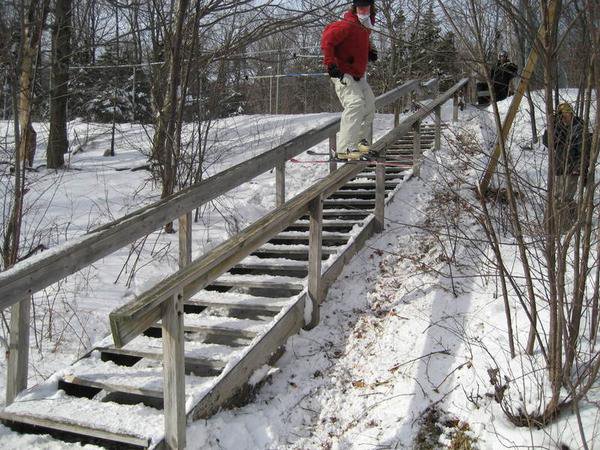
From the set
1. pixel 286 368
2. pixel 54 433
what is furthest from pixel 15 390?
pixel 286 368

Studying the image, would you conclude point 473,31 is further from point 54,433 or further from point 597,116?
point 54,433

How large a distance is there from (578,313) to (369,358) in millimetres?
1539

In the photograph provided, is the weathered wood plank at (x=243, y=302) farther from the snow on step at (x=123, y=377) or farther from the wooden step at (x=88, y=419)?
the wooden step at (x=88, y=419)

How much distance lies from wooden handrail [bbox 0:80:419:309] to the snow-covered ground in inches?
36.6

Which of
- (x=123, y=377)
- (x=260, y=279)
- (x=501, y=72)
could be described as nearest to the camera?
(x=123, y=377)

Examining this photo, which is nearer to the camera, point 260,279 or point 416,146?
point 260,279

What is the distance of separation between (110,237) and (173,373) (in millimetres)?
1050

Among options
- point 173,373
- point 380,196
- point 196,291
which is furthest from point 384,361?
point 380,196

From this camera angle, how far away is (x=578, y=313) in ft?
8.27

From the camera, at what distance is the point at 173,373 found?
262cm

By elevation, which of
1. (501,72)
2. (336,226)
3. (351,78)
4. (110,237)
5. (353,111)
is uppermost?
(351,78)

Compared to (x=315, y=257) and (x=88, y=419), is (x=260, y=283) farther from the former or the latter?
(x=88, y=419)

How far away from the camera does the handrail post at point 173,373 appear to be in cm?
259

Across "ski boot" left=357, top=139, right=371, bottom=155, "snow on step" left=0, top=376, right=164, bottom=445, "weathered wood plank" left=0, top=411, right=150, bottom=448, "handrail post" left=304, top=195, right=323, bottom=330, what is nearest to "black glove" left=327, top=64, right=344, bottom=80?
"ski boot" left=357, top=139, right=371, bottom=155
